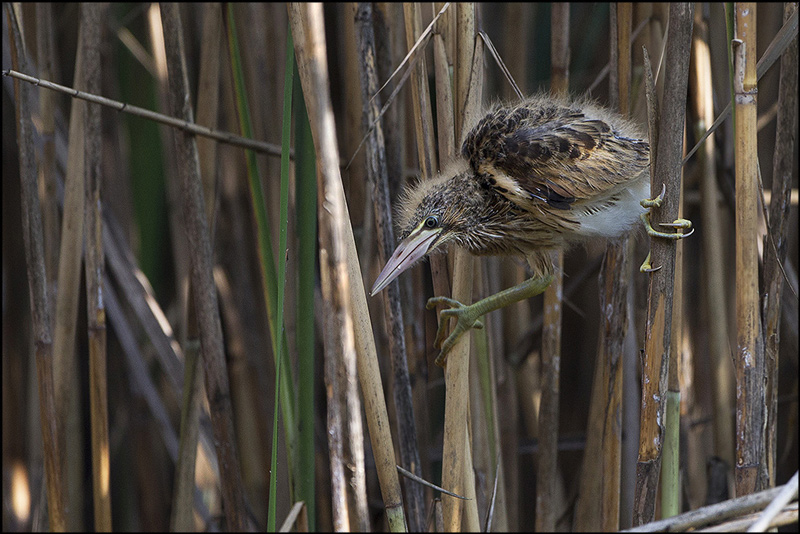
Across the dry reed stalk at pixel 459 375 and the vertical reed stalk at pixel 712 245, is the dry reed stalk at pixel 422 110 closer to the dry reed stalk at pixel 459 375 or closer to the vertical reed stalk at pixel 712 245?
the dry reed stalk at pixel 459 375

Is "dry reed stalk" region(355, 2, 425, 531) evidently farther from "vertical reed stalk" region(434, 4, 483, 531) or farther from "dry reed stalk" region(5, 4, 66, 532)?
"dry reed stalk" region(5, 4, 66, 532)

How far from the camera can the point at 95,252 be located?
4.71 feet

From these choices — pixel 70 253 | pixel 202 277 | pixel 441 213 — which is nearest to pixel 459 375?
pixel 441 213

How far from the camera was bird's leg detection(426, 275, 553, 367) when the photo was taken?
1.17m

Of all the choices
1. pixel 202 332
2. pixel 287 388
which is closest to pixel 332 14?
pixel 202 332

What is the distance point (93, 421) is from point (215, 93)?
2.37 ft

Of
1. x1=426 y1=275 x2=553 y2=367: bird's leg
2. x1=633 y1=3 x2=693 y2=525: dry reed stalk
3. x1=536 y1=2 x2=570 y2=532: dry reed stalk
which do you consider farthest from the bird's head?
x1=633 y1=3 x2=693 y2=525: dry reed stalk

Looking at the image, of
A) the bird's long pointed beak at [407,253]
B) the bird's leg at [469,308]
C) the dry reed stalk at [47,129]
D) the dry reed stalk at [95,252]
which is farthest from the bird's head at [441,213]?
the dry reed stalk at [47,129]

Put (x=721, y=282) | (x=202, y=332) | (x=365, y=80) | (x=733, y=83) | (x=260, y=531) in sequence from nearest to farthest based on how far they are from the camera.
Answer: (x=733, y=83), (x=365, y=80), (x=202, y=332), (x=721, y=282), (x=260, y=531)

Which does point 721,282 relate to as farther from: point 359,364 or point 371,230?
point 359,364

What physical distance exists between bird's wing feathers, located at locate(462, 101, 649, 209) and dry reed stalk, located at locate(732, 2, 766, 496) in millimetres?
285

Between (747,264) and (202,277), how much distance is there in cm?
95

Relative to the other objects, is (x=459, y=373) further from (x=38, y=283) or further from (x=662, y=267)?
(x=38, y=283)

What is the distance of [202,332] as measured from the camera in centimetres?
140
